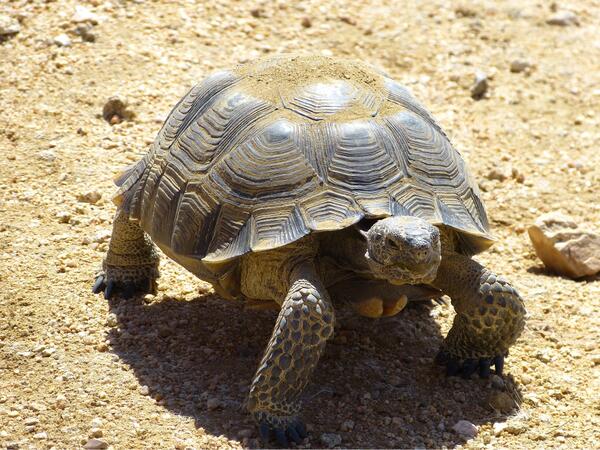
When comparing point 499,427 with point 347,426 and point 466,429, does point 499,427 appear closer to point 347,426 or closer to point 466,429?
point 466,429

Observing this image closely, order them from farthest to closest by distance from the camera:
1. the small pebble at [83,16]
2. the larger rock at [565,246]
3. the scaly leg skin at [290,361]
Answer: the small pebble at [83,16], the larger rock at [565,246], the scaly leg skin at [290,361]

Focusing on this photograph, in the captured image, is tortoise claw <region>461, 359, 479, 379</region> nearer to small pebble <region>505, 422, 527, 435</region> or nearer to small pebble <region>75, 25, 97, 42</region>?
small pebble <region>505, 422, 527, 435</region>

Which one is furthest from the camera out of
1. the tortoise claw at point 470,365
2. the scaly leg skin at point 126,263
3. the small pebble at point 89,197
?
the small pebble at point 89,197

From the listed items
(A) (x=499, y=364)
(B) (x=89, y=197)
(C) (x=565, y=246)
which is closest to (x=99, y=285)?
(B) (x=89, y=197)

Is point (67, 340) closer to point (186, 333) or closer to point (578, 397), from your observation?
point (186, 333)

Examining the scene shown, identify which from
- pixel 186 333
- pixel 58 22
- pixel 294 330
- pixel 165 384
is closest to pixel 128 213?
pixel 186 333

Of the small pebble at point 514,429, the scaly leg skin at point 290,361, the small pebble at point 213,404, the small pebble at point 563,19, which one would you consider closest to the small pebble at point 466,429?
the small pebble at point 514,429

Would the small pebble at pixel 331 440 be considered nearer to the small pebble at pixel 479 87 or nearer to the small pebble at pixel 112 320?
the small pebble at pixel 112 320

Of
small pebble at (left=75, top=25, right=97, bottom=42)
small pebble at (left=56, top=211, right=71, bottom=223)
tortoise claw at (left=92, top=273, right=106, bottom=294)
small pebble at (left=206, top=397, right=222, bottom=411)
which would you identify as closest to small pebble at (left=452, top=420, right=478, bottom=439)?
small pebble at (left=206, top=397, right=222, bottom=411)
